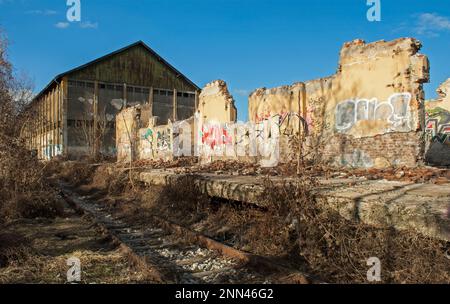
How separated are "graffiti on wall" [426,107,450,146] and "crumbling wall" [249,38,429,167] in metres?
9.56

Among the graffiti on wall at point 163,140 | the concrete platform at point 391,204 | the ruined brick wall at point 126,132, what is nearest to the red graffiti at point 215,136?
the graffiti on wall at point 163,140

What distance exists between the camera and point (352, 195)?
5582mm

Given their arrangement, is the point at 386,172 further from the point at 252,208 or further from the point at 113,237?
the point at 113,237

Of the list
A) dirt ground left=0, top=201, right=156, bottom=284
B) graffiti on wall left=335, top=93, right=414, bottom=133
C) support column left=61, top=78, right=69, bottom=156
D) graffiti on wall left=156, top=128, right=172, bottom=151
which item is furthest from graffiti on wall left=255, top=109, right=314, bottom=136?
support column left=61, top=78, right=69, bottom=156

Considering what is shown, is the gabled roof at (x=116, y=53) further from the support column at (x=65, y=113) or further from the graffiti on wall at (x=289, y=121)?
the graffiti on wall at (x=289, y=121)

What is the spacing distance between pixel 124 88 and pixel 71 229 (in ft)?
104

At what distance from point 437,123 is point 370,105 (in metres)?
11.3

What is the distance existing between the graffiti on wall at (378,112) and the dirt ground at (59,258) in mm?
7039

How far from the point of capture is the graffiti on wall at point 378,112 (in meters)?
9.57

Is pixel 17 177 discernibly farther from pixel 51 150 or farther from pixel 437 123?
pixel 51 150

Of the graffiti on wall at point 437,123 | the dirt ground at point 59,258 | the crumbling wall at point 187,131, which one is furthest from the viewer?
the graffiti on wall at point 437,123
